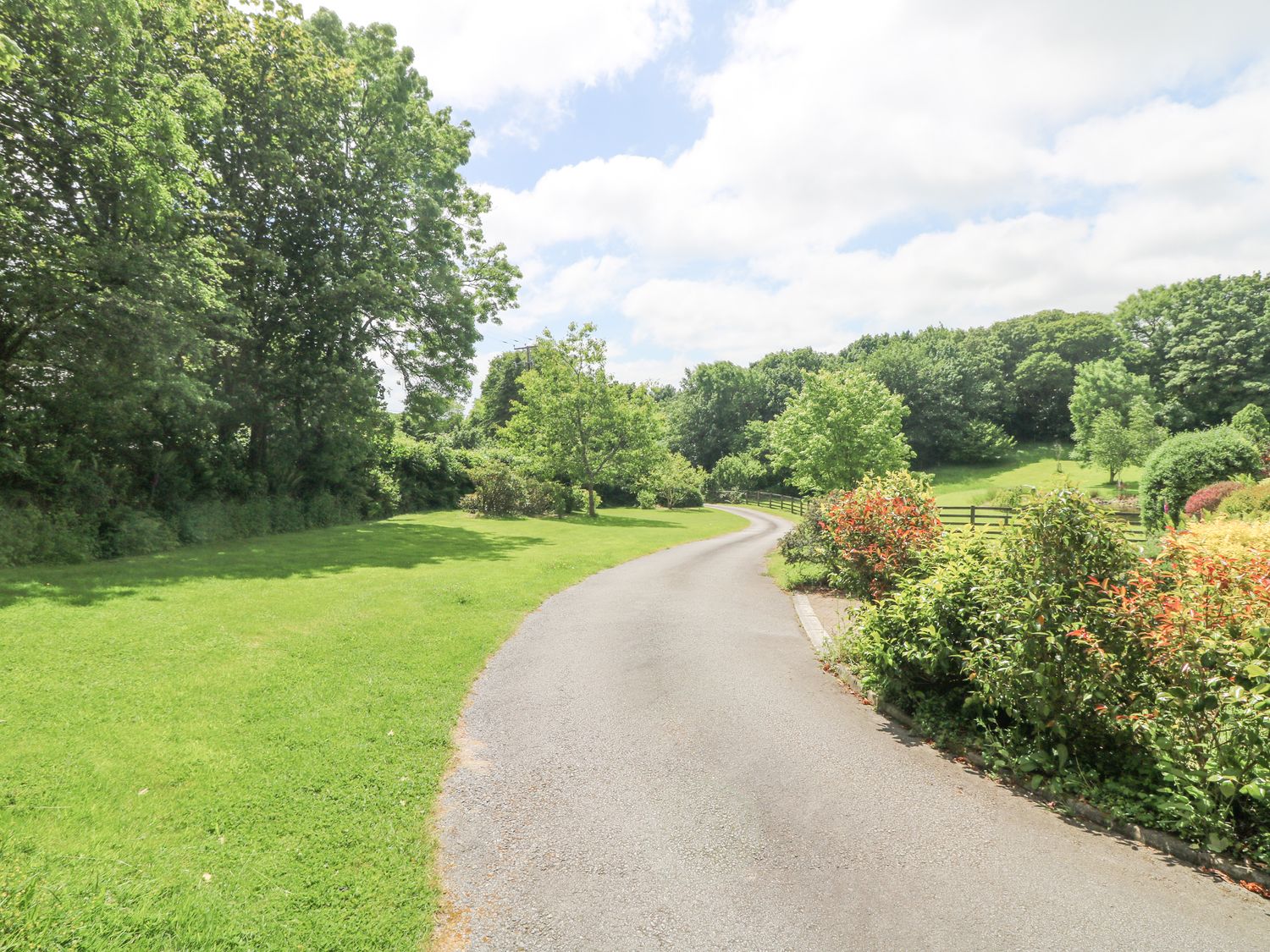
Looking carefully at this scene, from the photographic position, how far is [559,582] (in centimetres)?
1548

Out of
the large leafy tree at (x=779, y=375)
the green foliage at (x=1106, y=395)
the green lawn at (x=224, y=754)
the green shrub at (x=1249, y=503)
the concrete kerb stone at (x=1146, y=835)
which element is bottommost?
the concrete kerb stone at (x=1146, y=835)

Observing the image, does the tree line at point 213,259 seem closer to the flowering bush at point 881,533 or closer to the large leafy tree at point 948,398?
the flowering bush at point 881,533

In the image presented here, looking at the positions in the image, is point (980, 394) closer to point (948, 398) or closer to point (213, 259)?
point (948, 398)

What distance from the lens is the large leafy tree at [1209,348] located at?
4875cm

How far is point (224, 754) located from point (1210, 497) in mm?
27328

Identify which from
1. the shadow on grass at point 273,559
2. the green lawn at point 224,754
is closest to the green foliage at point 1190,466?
the shadow on grass at point 273,559

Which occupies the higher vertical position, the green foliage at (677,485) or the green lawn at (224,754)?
the green foliage at (677,485)

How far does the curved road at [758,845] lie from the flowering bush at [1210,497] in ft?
65.4

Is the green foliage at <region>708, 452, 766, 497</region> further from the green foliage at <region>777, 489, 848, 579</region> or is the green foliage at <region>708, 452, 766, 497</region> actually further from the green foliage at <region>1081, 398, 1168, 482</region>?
the green foliage at <region>777, 489, 848, 579</region>

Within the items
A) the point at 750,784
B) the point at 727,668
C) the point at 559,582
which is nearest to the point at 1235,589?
the point at 750,784

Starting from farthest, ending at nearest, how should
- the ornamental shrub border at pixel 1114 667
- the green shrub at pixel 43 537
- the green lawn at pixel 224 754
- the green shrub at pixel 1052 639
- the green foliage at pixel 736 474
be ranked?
1. the green foliage at pixel 736 474
2. the green shrub at pixel 43 537
3. the green shrub at pixel 1052 639
4. the ornamental shrub border at pixel 1114 667
5. the green lawn at pixel 224 754

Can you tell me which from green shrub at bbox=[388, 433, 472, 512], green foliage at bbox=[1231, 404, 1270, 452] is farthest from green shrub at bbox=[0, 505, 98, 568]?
green foliage at bbox=[1231, 404, 1270, 452]

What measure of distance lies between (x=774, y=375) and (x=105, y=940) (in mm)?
87431

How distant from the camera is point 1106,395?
51688 mm
